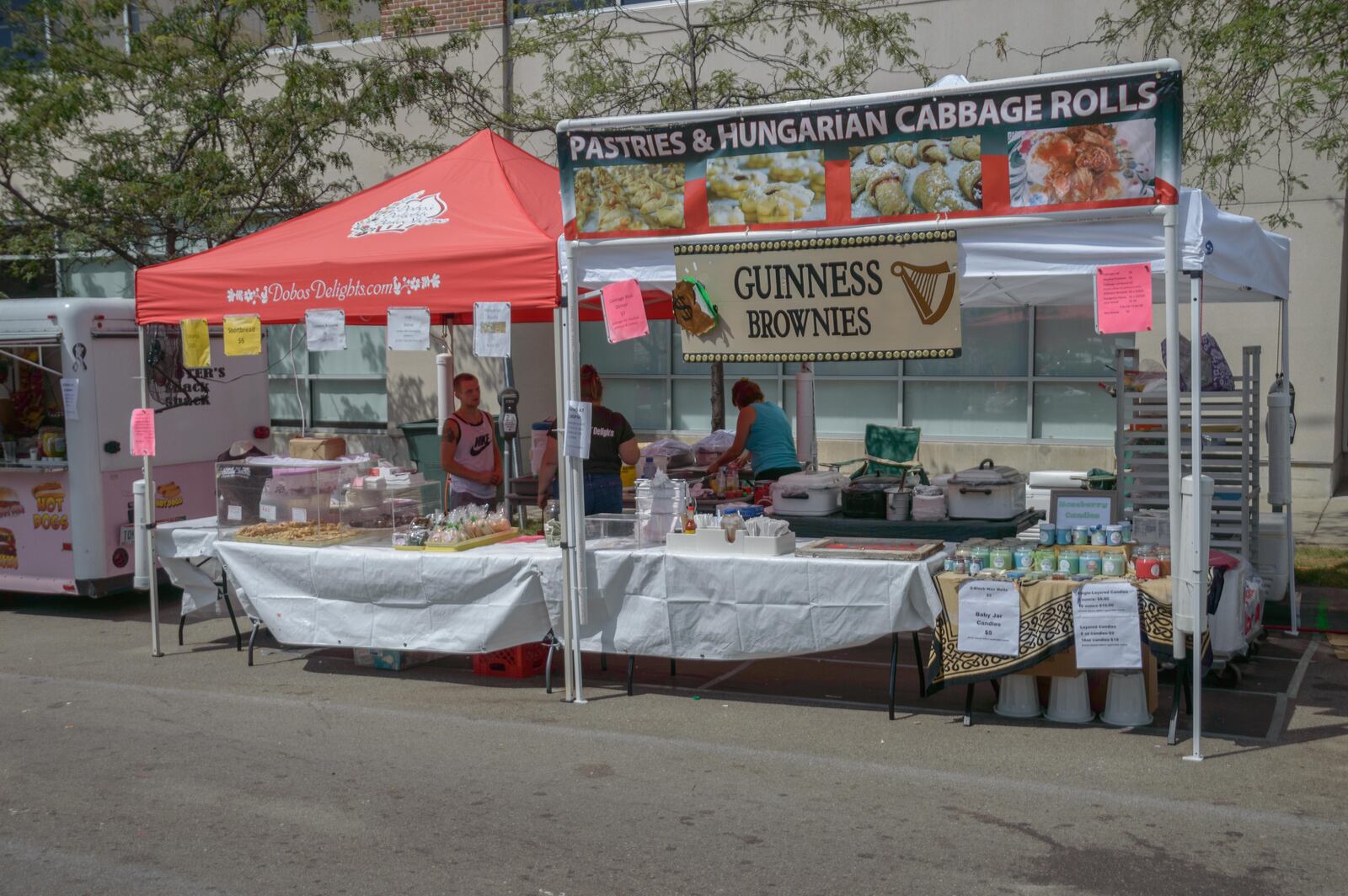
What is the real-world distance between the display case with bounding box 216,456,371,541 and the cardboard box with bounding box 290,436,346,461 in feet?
2.37

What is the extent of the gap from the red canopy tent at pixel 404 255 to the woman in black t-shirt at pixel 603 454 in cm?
94

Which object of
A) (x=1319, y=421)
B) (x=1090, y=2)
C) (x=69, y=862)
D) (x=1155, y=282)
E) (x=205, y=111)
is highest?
(x=1090, y=2)

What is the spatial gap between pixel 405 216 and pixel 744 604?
327 cm

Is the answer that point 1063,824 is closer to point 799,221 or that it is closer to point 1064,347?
point 799,221

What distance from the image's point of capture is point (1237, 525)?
8180 mm

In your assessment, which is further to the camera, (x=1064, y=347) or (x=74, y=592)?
(x=1064, y=347)

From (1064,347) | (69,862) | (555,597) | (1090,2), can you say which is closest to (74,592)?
(555,597)

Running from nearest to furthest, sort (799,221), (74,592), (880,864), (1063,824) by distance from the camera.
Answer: (880,864) → (1063,824) → (799,221) → (74,592)

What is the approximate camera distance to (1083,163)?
5.83 metres

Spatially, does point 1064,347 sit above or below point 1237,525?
above

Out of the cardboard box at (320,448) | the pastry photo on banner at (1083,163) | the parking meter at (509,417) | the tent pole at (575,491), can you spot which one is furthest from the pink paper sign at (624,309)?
the cardboard box at (320,448)

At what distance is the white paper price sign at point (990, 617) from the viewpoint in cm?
610

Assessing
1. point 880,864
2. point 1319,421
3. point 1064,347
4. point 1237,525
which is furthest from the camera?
point 1064,347

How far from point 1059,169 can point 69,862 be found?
5.14 meters
